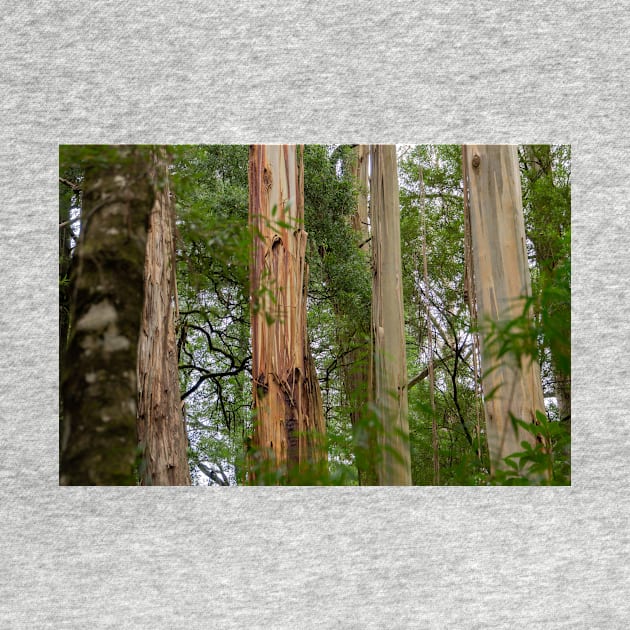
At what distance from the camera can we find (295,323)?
2.33 m

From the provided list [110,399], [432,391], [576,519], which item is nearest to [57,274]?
[110,399]

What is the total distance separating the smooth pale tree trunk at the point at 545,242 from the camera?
2359 mm

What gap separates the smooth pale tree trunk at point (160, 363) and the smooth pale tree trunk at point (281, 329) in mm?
283

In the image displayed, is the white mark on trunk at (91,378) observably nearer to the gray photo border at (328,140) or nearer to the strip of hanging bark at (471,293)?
the gray photo border at (328,140)

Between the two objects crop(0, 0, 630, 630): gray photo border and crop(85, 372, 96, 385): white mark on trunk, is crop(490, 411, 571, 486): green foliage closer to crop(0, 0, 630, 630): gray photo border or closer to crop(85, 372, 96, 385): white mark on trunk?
crop(0, 0, 630, 630): gray photo border

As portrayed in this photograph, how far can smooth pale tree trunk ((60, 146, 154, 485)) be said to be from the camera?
210cm

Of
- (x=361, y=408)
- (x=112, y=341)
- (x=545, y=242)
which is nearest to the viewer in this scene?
(x=112, y=341)

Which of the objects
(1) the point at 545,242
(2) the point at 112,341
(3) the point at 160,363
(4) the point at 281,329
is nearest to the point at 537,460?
(1) the point at 545,242

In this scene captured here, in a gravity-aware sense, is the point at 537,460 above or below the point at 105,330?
below

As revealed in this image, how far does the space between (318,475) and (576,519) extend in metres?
0.93

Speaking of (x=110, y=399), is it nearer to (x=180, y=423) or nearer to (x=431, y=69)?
(x=180, y=423)

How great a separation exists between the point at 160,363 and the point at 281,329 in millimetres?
437

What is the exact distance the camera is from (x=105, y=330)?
2102 mm

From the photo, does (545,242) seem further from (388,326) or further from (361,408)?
(361,408)
